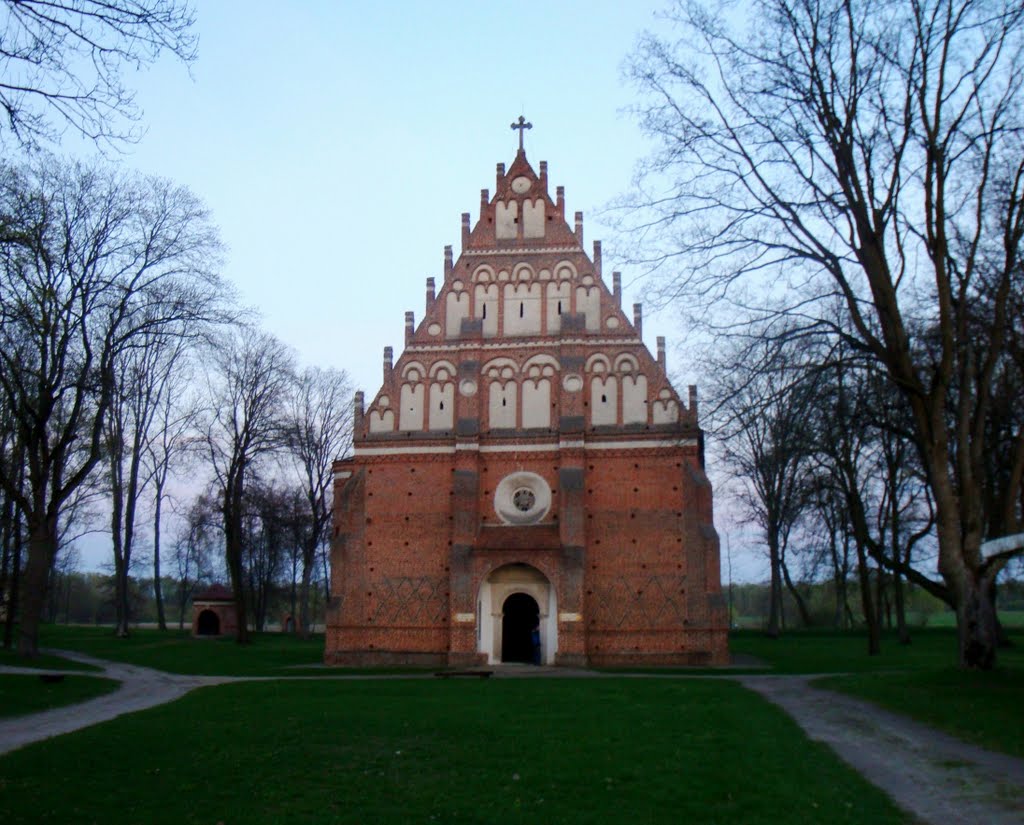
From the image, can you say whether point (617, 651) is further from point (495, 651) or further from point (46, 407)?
point (46, 407)

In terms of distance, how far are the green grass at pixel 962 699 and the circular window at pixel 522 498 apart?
494 inches

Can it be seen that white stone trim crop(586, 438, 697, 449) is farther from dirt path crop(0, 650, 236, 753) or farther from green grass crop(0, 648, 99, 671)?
green grass crop(0, 648, 99, 671)

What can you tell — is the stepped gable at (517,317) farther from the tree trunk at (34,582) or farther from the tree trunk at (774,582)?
the tree trunk at (774,582)

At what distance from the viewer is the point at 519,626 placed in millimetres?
30828

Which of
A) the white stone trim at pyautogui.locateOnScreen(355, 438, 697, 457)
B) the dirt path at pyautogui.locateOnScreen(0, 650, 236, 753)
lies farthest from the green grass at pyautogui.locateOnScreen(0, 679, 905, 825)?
the white stone trim at pyautogui.locateOnScreen(355, 438, 697, 457)

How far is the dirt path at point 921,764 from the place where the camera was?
8805mm

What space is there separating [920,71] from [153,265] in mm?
20606

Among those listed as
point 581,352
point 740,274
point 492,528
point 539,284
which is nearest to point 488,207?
point 539,284

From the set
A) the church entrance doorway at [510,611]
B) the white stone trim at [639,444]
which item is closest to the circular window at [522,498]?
the church entrance doorway at [510,611]

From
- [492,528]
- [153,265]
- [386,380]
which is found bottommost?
[492,528]

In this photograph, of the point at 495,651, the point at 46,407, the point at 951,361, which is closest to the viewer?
the point at 951,361

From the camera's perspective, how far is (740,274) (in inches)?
689

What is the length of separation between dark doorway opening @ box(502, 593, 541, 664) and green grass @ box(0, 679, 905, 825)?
13478mm

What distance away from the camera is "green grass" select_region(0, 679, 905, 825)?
8508 mm
